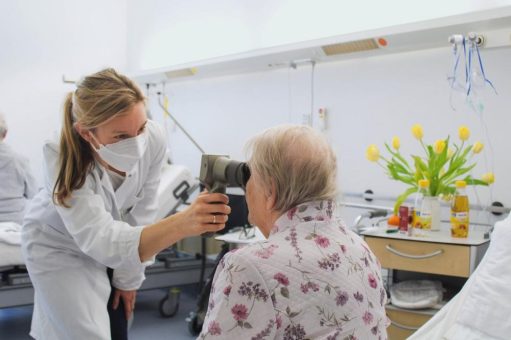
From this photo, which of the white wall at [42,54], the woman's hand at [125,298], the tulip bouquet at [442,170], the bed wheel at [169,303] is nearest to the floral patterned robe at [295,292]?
the woman's hand at [125,298]

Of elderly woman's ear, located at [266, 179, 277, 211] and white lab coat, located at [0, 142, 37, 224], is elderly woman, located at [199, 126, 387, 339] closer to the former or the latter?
elderly woman's ear, located at [266, 179, 277, 211]

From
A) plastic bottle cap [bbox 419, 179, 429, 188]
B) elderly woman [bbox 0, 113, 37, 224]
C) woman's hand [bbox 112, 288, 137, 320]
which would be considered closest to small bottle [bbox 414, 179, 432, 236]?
plastic bottle cap [bbox 419, 179, 429, 188]

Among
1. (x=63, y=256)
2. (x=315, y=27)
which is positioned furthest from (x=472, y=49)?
(x=63, y=256)

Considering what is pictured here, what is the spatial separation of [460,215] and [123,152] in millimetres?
1610

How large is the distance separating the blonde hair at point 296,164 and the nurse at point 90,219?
25 centimetres

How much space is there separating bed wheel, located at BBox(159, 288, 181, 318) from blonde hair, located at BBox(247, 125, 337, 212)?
2.74 m

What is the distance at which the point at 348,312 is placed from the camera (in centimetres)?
94

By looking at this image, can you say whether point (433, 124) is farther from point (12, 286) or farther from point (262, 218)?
point (12, 286)

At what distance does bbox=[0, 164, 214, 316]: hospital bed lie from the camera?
3059 millimetres

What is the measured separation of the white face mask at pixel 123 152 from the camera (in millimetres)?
1451

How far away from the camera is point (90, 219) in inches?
54.5

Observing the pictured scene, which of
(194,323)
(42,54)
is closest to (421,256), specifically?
(194,323)

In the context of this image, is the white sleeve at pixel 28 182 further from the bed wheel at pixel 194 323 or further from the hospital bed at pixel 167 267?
the bed wheel at pixel 194 323

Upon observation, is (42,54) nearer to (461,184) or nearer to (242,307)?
(461,184)
